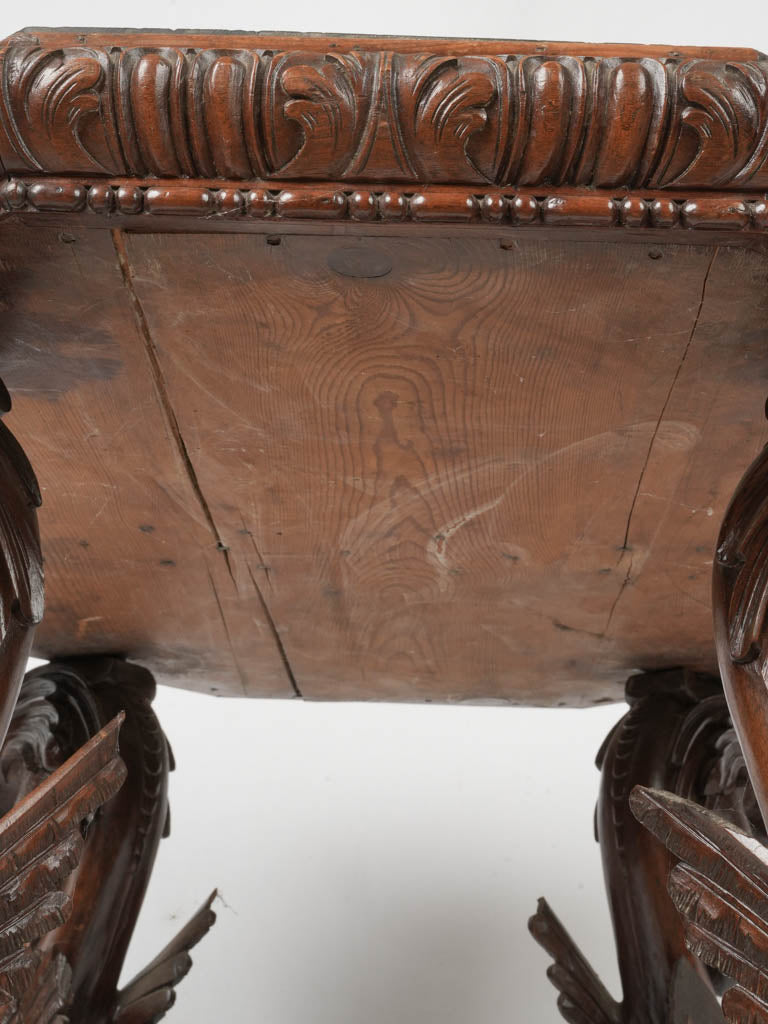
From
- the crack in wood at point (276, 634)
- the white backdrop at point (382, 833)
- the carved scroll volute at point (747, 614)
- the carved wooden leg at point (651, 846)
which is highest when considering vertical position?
the carved scroll volute at point (747, 614)

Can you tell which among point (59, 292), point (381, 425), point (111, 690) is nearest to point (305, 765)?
point (111, 690)

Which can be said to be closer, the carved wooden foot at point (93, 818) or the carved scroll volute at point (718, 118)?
the carved scroll volute at point (718, 118)

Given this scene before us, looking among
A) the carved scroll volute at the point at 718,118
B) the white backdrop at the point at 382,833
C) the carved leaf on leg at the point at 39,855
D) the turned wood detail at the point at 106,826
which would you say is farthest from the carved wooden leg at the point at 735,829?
the white backdrop at the point at 382,833

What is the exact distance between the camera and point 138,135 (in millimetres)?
657

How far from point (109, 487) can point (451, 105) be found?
0.51 metres

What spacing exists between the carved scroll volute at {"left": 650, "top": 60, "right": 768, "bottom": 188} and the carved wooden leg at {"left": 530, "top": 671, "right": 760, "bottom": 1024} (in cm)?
80

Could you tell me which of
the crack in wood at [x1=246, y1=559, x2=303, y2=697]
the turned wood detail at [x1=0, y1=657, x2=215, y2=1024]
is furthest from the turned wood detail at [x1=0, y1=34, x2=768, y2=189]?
the turned wood detail at [x1=0, y1=657, x2=215, y2=1024]

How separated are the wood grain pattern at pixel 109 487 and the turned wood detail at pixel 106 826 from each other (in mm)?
50

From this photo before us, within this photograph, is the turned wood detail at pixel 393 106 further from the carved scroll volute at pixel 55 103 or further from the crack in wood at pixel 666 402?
the crack in wood at pixel 666 402

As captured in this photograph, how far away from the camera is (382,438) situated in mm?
935

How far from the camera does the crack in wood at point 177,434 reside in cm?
76

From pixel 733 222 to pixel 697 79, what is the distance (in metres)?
0.08

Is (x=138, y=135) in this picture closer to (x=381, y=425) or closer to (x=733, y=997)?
(x=381, y=425)

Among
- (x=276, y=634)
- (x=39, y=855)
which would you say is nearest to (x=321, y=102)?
(x=39, y=855)
